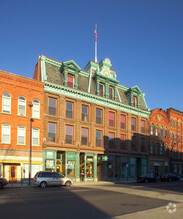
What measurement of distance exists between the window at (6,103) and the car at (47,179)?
877 cm

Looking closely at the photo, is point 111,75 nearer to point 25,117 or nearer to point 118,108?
point 118,108

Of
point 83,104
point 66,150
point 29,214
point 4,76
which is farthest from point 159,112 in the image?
point 29,214

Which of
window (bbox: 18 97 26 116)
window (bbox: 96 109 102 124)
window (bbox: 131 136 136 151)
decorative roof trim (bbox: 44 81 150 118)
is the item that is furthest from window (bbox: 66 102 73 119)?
window (bbox: 131 136 136 151)

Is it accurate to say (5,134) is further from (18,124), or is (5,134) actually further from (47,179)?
(47,179)

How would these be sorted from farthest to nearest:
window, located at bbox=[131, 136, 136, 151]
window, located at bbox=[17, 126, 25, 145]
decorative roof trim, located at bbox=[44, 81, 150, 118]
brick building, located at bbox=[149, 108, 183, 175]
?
brick building, located at bbox=[149, 108, 183, 175]
window, located at bbox=[131, 136, 136, 151]
decorative roof trim, located at bbox=[44, 81, 150, 118]
window, located at bbox=[17, 126, 25, 145]

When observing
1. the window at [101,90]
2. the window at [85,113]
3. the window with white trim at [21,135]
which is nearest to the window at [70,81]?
the window at [85,113]

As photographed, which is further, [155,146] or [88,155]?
[155,146]

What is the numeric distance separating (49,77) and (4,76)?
582 cm

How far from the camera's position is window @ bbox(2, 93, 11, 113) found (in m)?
25.7

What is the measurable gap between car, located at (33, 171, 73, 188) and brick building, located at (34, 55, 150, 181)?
564 centimetres

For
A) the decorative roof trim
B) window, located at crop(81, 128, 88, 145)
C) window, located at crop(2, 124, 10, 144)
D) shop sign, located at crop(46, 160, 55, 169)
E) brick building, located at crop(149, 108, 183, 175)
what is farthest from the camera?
brick building, located at crop(149, 108, 183, 175)

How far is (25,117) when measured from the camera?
26.8 meters

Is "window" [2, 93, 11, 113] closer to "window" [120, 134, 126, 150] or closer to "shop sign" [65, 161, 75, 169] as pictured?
"shop sign" [65, 161, 75, 169]

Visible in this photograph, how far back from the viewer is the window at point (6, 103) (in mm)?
25719
